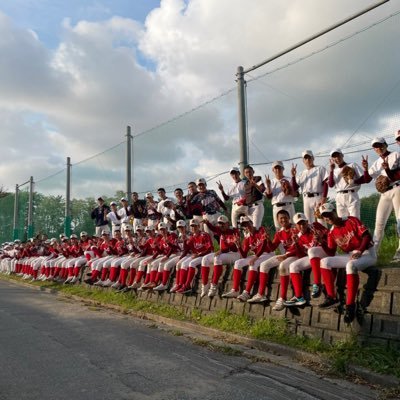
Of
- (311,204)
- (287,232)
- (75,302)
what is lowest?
(75,302)

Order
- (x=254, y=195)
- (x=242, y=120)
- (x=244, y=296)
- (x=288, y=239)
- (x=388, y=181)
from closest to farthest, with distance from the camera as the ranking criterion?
(x=388, y=181), (x=288, y=239), (x=244, y=296), (x=254, y=195), (x=242, y=120)

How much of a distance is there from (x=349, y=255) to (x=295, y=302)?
1133 millimetres

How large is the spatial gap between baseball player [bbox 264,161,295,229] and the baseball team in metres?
0.02

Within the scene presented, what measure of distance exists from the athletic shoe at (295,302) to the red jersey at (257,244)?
1.37 meters

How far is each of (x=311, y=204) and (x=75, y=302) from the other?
25.6 ft

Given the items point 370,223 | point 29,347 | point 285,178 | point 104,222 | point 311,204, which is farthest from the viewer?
point 104,222

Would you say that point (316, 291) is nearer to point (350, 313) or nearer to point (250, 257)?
point (350, 313)

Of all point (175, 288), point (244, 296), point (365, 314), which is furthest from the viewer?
point (175, 288)

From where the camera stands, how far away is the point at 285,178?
909 centimetres

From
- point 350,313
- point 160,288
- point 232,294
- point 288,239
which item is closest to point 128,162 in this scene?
point 160,288

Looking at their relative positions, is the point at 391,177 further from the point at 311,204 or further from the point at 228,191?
the point at 228,191

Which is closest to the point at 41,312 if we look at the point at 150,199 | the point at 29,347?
the point at 29,347

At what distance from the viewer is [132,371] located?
5.48 m

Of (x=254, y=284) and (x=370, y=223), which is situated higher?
(x=370, y=223)
